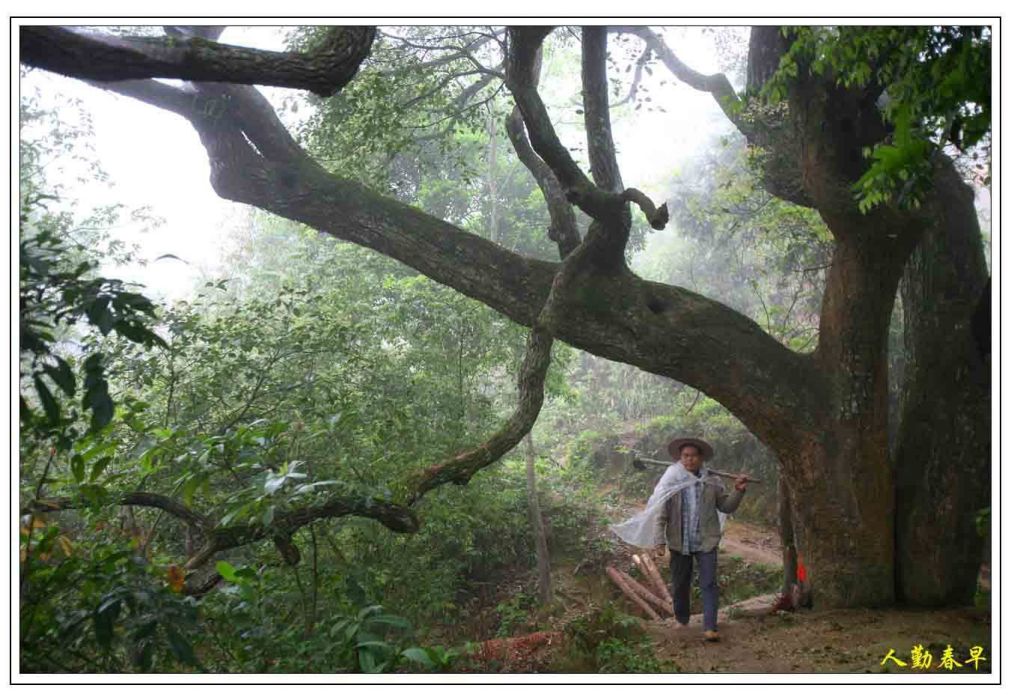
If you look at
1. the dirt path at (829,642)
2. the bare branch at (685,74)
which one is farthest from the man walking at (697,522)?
the bare branch at (685,74)

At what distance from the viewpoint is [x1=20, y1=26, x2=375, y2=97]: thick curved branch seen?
2848mm

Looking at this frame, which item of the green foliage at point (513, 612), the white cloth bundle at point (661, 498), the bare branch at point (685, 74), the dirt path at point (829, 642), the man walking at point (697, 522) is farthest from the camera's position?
the green foliage at point (513, 612)

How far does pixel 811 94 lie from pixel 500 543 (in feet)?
19.3

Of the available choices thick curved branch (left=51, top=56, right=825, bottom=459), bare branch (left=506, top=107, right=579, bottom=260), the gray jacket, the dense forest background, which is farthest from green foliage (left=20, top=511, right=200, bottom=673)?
bare branch (left=506, top=107, right=579, bottom=260)

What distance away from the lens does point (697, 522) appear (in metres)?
4.24

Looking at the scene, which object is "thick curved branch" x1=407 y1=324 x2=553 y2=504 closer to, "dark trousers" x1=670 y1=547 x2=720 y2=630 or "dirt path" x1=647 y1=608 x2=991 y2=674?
"dark trousers" x1=670 y1=547 x2=720 y2=630

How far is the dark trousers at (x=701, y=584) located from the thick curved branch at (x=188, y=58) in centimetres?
314

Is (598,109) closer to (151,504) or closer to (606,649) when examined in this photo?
(606,649)

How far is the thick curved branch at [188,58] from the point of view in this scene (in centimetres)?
285

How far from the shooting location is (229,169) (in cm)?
474

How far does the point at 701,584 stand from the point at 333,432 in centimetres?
260

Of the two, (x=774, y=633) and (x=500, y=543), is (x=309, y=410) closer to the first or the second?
(x=774, y=633)

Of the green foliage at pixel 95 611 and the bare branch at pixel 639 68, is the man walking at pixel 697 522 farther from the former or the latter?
the bare branch at pixel 639 68
